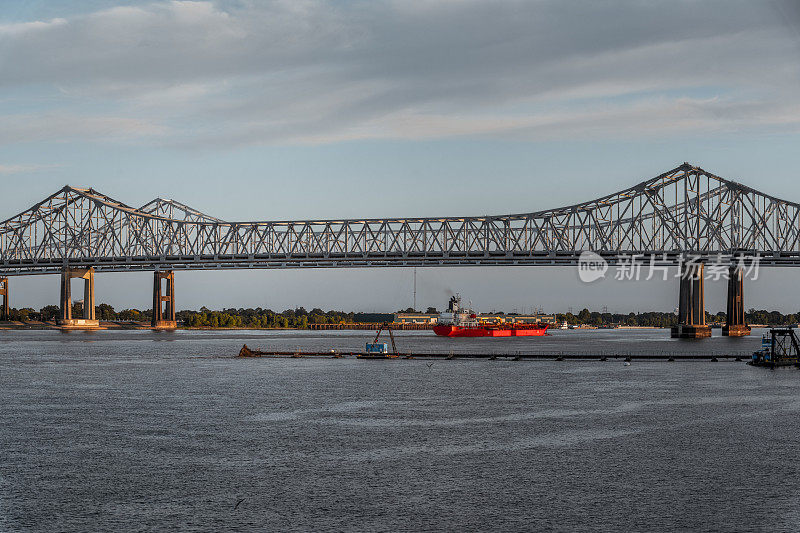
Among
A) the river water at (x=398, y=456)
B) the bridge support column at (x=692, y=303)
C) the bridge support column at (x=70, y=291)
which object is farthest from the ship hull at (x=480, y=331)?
the river water at (x=398, y=456)

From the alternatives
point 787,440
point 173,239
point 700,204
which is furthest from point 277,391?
point 173,239

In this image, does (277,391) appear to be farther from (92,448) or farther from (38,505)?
(38,505)

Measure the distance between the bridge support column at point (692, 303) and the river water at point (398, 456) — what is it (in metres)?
82.4

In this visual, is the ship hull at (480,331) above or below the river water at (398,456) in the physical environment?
below

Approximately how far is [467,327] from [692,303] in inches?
1729

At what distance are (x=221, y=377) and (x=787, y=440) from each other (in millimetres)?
38439

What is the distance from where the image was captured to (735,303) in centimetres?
14675

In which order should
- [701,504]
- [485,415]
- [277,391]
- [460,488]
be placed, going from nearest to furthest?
[701,504], [460,488], [485,415], [277,391]

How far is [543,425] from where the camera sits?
36.1 m

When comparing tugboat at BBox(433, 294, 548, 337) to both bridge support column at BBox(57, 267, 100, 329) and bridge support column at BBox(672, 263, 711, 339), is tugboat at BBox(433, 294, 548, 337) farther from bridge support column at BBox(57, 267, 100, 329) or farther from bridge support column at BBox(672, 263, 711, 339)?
bridge support column at BBox(57, 267, 100, 329)

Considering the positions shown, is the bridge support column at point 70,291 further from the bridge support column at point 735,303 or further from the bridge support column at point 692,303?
the bridge support column at point 735,303

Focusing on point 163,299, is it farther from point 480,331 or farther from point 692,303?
point 692,303

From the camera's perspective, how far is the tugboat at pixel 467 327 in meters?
166

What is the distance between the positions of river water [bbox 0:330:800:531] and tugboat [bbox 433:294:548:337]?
363 feet
